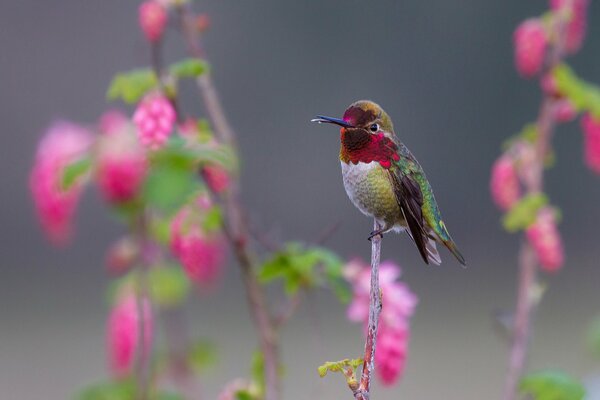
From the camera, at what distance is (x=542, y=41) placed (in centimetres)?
224

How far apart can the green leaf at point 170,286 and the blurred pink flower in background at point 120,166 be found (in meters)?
1.22

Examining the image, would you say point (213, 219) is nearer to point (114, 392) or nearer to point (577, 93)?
point (114, 392)

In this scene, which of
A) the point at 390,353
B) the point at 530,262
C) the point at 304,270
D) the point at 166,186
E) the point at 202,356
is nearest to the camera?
the point at 166,186

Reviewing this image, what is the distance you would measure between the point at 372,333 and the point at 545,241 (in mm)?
1041

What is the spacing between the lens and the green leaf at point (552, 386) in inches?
72.9

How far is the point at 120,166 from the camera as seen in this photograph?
1.15m

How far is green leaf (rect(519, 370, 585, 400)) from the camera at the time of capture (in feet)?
6.07

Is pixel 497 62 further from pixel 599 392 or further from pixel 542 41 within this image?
pixel 542 41

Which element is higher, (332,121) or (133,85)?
(133,85)

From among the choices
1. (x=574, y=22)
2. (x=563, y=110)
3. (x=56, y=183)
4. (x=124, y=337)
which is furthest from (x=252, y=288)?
(x=574, y=22)

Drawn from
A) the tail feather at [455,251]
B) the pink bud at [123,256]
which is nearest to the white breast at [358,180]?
the tail feather at [455,251]

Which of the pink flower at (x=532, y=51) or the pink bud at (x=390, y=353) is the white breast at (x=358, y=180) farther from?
the pink flower at (x=532, y=51)

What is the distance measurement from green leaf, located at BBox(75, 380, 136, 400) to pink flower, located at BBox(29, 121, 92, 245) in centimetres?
31

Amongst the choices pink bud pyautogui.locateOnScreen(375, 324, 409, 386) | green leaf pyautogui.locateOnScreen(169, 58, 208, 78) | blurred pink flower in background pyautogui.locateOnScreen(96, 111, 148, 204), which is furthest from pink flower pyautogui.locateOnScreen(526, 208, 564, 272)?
blurred pink flower in background pyautogui.locateOnScreen(96, 111, 148, 204)
